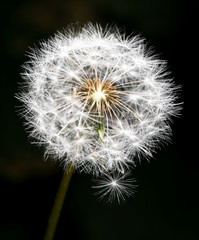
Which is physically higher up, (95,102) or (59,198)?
(95,102)

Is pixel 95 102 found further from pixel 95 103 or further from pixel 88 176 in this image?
pixel 88 176

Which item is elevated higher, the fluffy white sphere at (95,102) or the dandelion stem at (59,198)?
the fluffy white sphere at (95,102)

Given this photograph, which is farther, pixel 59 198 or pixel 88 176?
pixel 88 176

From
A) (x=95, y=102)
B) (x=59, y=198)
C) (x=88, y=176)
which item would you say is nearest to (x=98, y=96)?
(x=95, y=102)

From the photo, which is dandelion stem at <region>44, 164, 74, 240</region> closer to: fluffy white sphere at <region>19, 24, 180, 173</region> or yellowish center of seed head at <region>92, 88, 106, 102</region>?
fluffy white sphere at <region>19, 24, 180, 173</region>

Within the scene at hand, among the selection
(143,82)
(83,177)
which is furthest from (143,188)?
(143,82)

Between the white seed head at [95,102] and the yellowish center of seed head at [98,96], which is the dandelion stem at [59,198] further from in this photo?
the yellowish center of seed head at [98,96]

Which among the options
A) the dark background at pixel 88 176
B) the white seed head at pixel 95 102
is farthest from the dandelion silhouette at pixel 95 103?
the dark background at pixel 88 176
